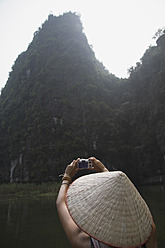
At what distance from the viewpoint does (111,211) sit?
602mm

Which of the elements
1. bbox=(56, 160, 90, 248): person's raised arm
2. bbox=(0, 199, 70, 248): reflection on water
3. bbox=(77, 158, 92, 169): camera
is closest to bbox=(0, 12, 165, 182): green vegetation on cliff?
bbox=(0, 199, 70, 248): reflection on water

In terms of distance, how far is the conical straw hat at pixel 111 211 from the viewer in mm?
576

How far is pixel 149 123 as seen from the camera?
18781 mm

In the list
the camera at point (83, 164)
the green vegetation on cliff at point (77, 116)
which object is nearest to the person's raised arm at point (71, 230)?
the camera at point (83, 164)

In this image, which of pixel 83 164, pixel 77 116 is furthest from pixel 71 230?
pixel 77 116

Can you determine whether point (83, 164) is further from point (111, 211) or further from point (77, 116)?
point (77, 116)

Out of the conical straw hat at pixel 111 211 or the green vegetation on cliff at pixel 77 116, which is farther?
the green vegetation on cliff at pixel 77 116

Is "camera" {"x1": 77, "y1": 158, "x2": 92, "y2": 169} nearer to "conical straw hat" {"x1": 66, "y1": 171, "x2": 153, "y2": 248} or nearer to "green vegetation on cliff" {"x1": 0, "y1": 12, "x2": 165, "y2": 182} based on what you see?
"conical straw hat" {"x1": 66, "y1": 171, "x2": 153, "y2": 248}

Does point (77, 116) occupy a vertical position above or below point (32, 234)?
above

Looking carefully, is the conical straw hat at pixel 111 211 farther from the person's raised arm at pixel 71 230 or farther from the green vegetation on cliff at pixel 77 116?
the green vegetation on cliff at pixel 77 116

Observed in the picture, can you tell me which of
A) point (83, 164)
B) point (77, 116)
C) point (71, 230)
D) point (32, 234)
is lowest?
point (32, 234)

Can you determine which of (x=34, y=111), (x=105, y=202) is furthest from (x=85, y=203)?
(x=34, y=111)

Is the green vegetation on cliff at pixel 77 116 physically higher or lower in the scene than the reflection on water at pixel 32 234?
higher

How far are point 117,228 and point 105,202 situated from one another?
9cm
